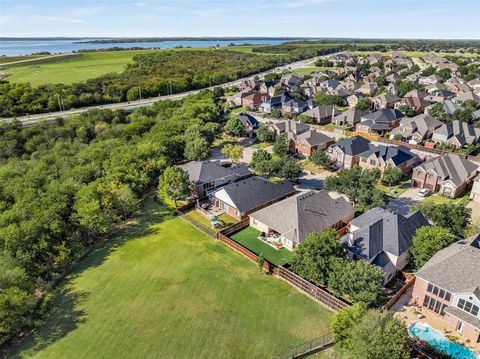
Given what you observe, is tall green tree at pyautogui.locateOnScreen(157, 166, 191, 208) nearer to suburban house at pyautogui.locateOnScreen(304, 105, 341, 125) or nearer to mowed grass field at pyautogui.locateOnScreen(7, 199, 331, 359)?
mowed grass field at pyautogui.locateOnScreen(7, 199, 331, 359)

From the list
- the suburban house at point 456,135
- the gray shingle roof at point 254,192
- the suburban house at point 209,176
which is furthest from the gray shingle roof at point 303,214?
the suburban house at point 456,135

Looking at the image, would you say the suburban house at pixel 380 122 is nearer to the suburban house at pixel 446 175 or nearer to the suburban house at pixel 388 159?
the suburban house at pixel 388 159

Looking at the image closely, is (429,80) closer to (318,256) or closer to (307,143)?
(307,143)

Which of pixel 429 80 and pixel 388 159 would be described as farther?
pixel 429 80

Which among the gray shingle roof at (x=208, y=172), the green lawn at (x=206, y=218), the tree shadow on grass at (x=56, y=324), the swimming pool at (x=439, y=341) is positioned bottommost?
the tree shadow on grass at (x=56, y=324)

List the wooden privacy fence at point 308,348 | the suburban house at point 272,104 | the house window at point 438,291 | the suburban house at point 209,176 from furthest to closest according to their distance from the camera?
the suburban house at point 272,104
the suburban house at point 209,176
the house window at point 438,291
the wooden privacy fence at point 308,348

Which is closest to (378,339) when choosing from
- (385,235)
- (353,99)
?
(385,235)
